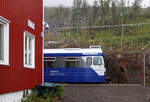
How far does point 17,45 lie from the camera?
27.9 feet

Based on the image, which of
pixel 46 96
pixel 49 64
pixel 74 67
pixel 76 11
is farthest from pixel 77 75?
pixel 76 11

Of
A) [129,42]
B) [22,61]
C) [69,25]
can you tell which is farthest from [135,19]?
[22,61]

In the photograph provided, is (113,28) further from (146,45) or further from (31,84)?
(31,84)

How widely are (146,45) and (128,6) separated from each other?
277 inches

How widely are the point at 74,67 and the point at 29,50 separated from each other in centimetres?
868

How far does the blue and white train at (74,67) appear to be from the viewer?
61.7ft

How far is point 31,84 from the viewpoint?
10305 mm

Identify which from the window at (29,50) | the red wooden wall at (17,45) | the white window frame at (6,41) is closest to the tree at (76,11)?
the red wooden wall at (17,45)

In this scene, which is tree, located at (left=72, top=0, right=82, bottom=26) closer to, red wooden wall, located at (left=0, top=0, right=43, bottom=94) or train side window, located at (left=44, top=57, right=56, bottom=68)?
train side window, located at (left=44, top=57, right=56, bottom=68)

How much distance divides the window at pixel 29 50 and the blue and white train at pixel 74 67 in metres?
8.08

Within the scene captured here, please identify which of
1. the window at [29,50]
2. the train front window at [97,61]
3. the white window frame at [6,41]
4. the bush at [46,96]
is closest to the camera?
the white window frame at [6,41]

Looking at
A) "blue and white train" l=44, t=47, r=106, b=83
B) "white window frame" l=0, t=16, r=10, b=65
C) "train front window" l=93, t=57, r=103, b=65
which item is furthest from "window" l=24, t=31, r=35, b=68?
"train front window" l=93, t=57, r=103, b=65

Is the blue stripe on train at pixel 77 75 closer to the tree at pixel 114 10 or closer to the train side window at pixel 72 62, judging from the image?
the train side window at pixel 72 62

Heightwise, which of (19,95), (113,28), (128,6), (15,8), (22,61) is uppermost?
(128,6)
